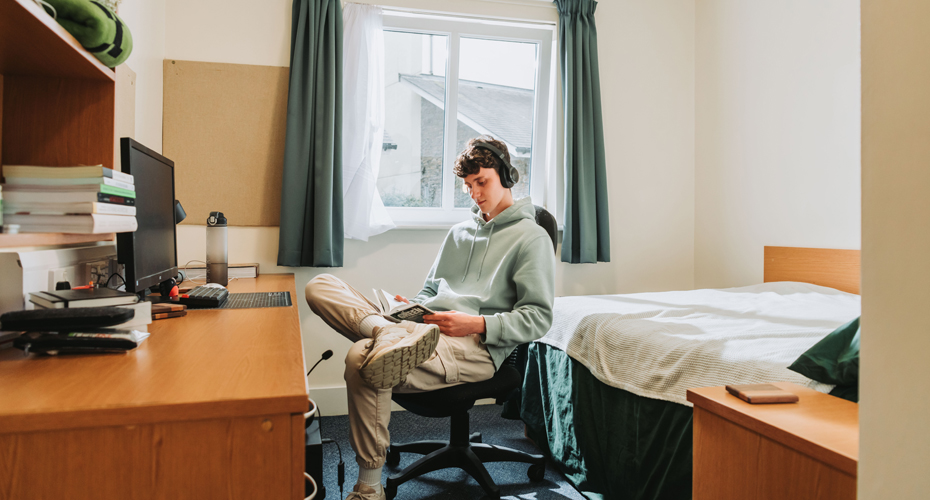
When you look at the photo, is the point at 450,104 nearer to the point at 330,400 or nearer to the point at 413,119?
the point at 413,119

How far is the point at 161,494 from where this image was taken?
590 millimetres

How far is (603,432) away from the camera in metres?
1.59

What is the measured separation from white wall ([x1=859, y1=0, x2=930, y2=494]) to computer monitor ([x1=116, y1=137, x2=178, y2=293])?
1243 mm

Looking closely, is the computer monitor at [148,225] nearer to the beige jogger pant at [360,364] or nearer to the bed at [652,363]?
the beige jogger pant at [360,364]

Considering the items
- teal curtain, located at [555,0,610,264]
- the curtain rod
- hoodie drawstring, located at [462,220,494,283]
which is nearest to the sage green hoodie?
hoodie drawstring, located at [462,220,494,283]

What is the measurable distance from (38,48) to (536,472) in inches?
70.5

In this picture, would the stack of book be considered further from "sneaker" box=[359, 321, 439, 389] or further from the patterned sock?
the patterned sock

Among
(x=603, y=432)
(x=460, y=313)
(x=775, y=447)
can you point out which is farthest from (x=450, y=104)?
(x=775, y=447)

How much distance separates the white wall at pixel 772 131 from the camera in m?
2.23

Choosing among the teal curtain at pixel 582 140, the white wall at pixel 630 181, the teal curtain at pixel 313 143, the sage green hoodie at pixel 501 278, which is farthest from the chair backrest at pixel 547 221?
the teal curtain at pixel 313 143

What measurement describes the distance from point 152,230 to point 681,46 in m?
2.97

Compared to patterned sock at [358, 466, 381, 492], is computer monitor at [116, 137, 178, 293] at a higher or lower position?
higher

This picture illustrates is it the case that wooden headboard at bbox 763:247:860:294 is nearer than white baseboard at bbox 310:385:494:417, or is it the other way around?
wooden headboard at bbox 763:247:860:294

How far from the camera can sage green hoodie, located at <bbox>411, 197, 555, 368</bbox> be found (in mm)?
1579
